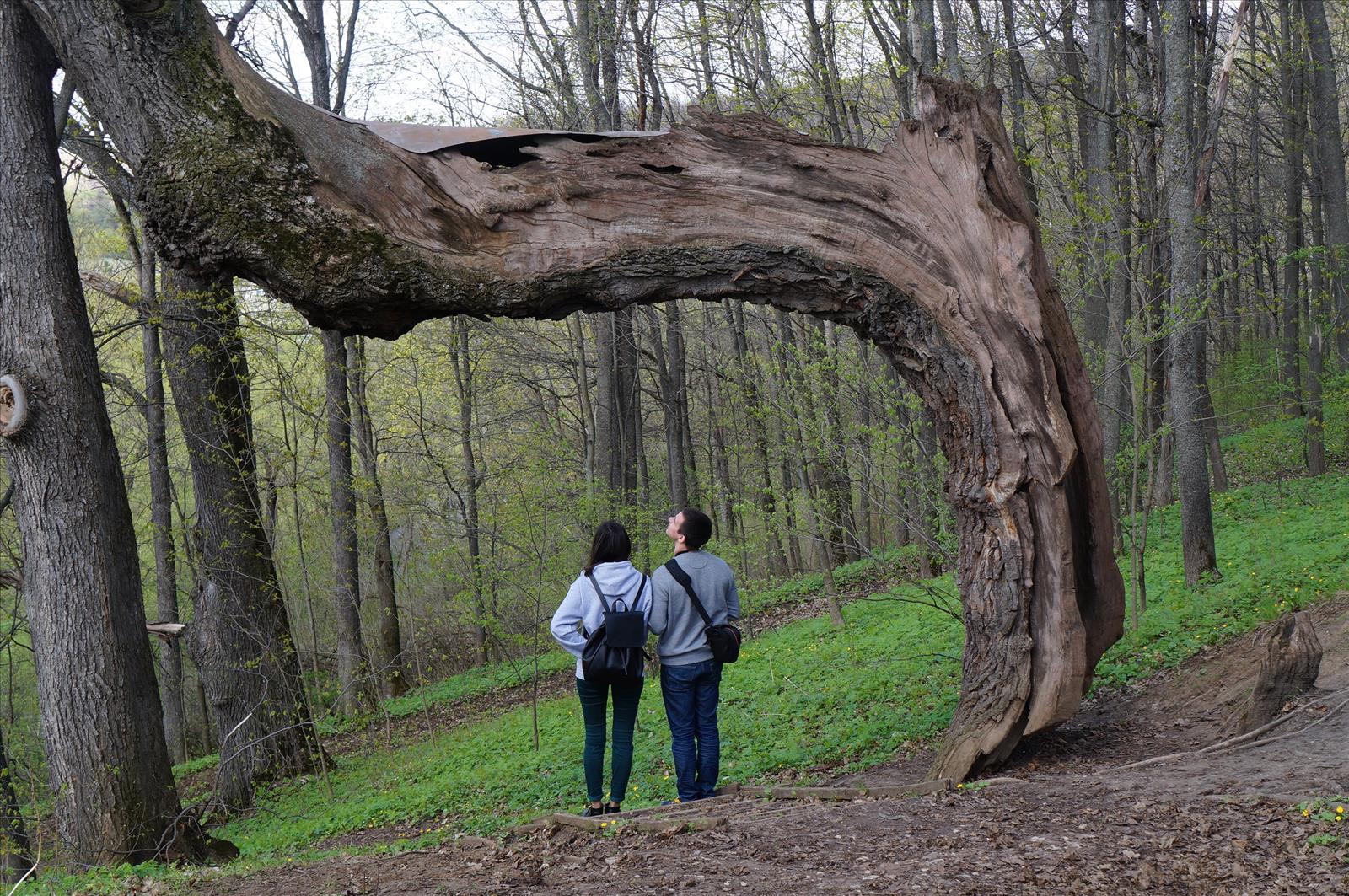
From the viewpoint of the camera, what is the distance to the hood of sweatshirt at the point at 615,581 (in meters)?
5.30

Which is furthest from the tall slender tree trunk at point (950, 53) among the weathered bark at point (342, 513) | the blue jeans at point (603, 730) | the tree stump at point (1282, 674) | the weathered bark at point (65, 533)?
the weathered bark at point (65, 533)

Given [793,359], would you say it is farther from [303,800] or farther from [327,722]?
[327,722]

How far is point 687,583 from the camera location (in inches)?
210

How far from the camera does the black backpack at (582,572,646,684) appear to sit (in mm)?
5168

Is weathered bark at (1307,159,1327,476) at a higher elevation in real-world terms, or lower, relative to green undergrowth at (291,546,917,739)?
higher

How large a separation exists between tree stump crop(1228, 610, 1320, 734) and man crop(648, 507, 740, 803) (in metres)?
3.04

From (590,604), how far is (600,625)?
0.43 feet

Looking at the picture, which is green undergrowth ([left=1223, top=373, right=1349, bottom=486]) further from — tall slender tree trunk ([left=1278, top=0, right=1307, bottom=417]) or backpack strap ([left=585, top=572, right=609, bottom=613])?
backpack strap ([left=585, top=572, right=609, bottom=613])

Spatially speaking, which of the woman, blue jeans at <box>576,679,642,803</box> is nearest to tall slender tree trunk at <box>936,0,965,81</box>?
the woman

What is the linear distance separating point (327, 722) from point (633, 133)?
11.9 metres

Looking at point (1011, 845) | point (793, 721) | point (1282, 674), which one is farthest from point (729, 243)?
point (793, 721)

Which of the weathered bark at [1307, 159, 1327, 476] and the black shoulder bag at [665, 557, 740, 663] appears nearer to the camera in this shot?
the black shoulder bag at [665, 557, 740, 663]

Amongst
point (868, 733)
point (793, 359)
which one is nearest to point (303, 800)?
point (868, 733)

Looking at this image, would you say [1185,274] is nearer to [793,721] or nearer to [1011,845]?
[793,721]
